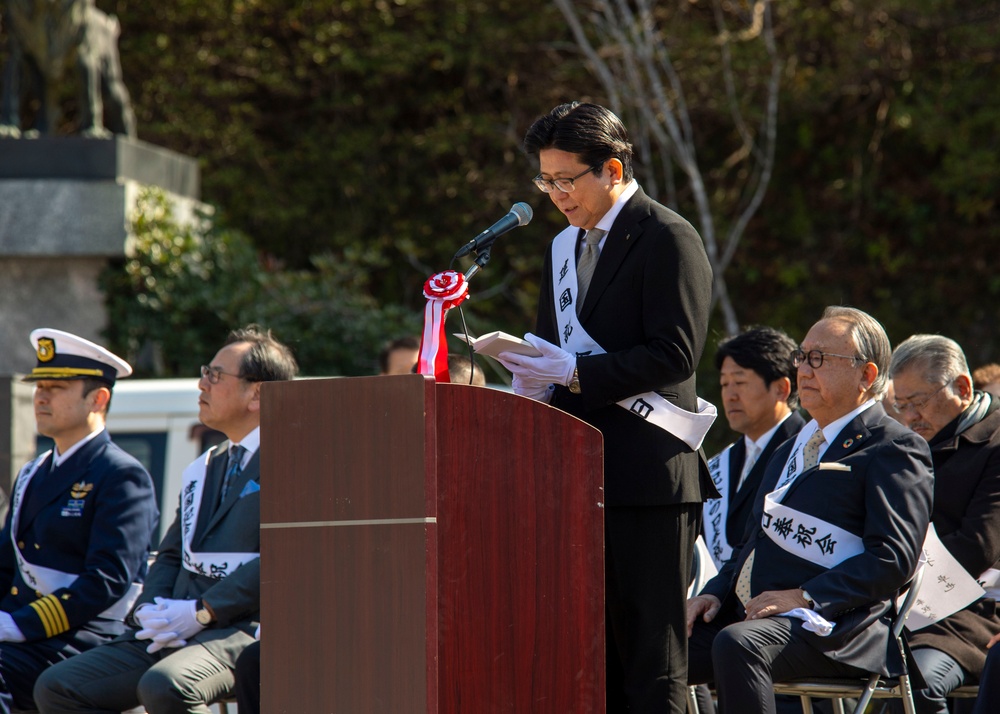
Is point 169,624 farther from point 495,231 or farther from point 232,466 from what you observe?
point 495,231

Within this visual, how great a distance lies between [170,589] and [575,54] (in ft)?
25.5

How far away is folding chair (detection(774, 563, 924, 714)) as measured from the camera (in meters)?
3.46

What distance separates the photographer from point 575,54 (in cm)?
1113

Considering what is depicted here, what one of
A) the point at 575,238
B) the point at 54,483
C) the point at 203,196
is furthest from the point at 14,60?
the point at 575,238

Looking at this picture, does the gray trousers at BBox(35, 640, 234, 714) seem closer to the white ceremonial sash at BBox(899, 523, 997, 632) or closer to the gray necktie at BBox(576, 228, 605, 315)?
the gray necktie at BBox(576, 228, 605, 315)

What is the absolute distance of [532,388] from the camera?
10.1 ft

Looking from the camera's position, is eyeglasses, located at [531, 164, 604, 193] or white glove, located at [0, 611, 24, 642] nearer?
eyeglasses, located at [531, 164, 604, 193]

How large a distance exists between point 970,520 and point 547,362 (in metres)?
1.83

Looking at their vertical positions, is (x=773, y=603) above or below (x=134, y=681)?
above

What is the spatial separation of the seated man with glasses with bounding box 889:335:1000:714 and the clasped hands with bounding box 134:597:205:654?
7.29ft

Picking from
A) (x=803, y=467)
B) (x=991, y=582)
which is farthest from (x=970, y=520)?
(x=803, y=467)

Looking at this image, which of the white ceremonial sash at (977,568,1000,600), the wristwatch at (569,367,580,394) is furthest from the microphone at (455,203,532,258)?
the white ceremonial sash at (977,568,1000,600)

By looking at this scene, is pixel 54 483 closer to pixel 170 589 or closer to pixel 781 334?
pixel 170 589

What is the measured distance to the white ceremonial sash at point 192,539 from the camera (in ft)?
13.9
